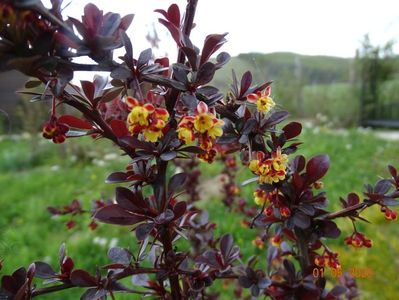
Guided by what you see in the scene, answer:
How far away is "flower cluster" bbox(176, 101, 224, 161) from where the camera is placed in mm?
433

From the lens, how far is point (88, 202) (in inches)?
130

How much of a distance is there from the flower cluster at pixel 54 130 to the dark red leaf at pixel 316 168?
37cm

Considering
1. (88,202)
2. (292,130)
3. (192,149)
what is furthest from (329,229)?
(88,202)

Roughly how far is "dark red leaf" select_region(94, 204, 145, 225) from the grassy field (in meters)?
0.32

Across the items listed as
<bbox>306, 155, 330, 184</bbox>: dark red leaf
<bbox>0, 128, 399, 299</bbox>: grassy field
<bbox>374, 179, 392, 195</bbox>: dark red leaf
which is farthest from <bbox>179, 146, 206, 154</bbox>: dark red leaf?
<bbox>0, 128, 399, 299</bbox>: grassy field

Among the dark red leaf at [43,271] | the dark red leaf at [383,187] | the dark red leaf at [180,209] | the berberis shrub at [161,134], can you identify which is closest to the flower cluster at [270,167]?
the berberis shrub at [161,134]

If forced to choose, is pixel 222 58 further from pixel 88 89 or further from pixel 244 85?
pixel 88 89

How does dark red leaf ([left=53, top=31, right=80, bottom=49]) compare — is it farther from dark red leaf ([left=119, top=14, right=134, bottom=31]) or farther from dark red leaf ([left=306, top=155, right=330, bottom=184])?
dark red leaf ([left=306, top=155, right=330, bottom=184])

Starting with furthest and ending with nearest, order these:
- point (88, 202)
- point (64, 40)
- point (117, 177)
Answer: point (88, 202) < point (117, 177) < point (64, 40)

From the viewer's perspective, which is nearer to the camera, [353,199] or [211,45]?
[211,45]

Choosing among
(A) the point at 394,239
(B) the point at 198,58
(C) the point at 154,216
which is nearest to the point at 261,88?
(B) the point at 198,58

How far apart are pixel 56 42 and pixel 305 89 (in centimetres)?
826

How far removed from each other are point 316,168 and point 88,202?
117 inches

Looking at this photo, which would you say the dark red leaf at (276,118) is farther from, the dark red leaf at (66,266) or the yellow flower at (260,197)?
the dark red leaf at (66,266)
